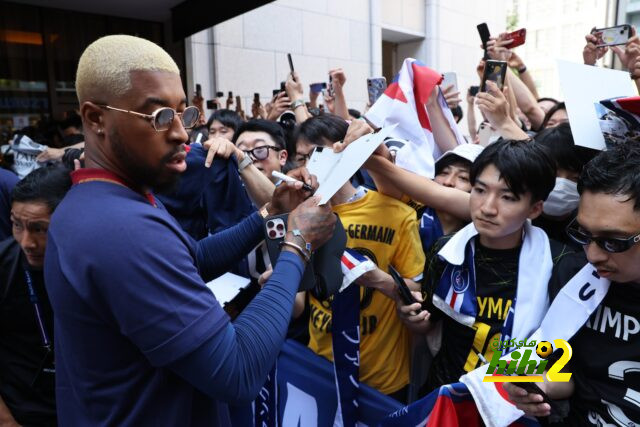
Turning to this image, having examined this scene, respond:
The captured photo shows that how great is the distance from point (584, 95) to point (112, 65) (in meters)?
1.66

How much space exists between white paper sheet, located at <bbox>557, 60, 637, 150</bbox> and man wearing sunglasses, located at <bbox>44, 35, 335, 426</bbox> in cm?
126

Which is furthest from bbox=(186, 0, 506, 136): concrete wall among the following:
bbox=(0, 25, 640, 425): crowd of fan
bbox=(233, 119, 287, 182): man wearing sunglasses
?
bbox=(0, 25, 640, 425): crowd of fan

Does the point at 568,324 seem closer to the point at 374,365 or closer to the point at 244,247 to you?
the point at 374,365

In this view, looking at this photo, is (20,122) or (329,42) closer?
(20,122)

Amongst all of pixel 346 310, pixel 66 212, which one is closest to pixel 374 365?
pixel 346 310

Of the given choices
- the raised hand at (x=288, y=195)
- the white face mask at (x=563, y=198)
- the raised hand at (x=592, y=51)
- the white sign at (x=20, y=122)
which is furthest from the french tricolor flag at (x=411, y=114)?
A: the white sign at (x=20, y=122)

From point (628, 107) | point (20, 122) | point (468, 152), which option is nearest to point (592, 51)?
point (468, 152)

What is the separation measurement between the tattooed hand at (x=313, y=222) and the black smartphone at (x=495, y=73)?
167 cm

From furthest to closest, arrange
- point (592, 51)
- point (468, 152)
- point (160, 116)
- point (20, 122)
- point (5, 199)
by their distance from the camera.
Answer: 1. point (20, 122)
2. point (592, 51)
3. point (5, 199)
4. point (468, 152)
5. point (160, 116)

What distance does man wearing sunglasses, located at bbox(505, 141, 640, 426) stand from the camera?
1.35m

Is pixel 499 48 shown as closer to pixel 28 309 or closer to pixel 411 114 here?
pixel 411 114

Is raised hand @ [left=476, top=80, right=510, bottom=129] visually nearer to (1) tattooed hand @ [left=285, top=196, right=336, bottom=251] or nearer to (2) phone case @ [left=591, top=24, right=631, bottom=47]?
(2) phone case @ [left=591, top=24, right=631, bottom=47]

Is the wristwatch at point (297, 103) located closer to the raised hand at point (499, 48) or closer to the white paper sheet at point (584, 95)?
the raised hand at point (499, 48)

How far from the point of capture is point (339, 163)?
5.07 feet
